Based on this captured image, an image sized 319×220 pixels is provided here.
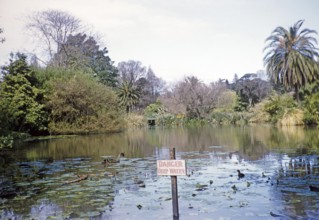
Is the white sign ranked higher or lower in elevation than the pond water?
higher

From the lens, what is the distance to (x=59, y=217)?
6.65 metres

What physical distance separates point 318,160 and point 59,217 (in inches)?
335

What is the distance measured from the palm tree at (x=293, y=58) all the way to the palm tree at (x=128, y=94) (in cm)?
2462

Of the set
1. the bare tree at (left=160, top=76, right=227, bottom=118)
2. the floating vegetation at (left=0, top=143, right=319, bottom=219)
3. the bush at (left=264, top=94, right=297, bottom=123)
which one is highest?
the bare tree at (left=160, top=76, right=227, bottom=118)

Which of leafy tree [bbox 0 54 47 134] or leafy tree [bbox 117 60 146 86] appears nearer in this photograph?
leafy tree [bbox 0 54 47 134]

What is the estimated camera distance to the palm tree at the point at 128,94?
192 ft

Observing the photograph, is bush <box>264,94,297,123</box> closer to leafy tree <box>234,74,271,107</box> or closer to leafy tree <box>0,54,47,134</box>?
leafy tree <box>234,74,271,107</box>

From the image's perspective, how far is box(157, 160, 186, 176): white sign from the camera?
18.6 feet

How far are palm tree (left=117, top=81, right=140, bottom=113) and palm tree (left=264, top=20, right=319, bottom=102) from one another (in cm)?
2462

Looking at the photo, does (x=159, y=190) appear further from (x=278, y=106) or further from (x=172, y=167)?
(x=278, y=106)

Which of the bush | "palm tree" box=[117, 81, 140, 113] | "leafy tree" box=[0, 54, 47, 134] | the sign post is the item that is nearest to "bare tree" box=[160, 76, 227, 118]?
"palm tree" box=[117, 81, 140, 113]

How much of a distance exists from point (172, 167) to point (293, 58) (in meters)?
34.6

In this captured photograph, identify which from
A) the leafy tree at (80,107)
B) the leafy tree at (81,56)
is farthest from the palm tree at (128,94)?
the leafy tree at (80,107)

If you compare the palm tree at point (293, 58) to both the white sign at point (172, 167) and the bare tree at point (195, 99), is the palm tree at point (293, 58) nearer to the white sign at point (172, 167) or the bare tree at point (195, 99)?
the bare tree at point (195, 99)
